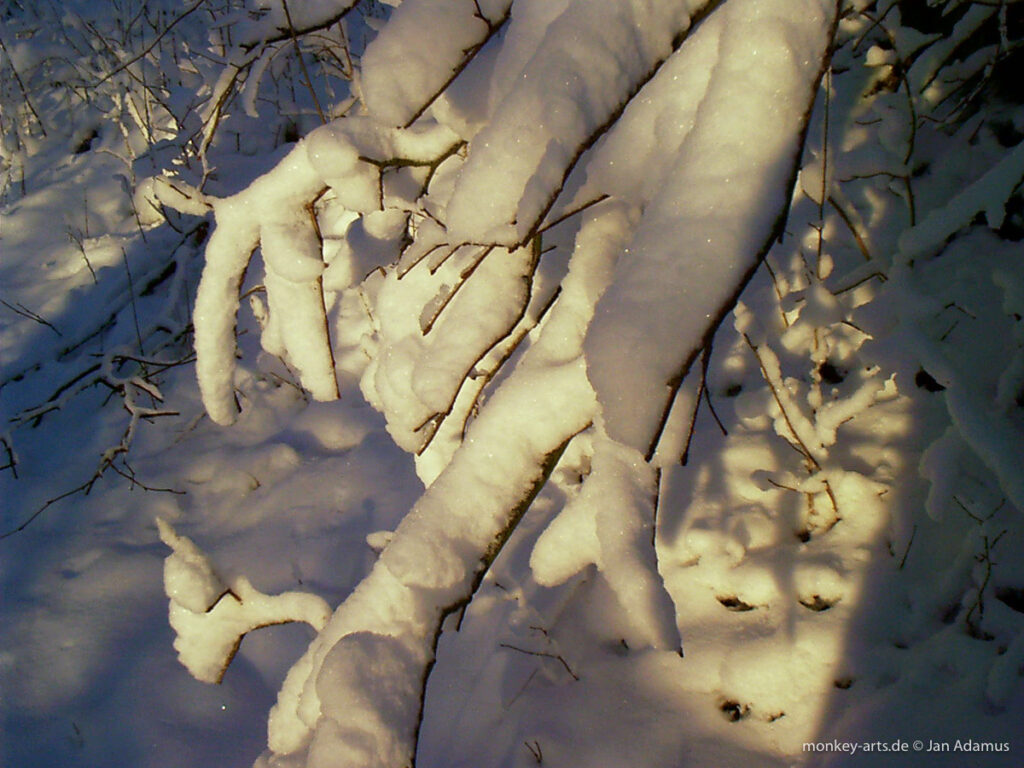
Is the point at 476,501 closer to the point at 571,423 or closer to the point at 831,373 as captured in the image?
the point at 571,423

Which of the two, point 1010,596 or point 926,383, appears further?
point 926,383

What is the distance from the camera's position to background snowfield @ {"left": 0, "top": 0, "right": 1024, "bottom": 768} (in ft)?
→ 1.67

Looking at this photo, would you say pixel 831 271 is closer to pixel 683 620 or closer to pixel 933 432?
pixel 933 432

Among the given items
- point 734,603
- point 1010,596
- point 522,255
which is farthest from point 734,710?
point 522,255

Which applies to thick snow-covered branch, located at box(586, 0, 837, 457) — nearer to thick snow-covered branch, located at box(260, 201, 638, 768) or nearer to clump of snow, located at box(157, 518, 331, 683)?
thick snow-covered branch, located at box(260, 201, 638, 768)

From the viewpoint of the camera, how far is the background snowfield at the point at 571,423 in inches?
20.0

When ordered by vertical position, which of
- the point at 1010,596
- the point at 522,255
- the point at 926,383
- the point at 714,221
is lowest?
the point at 1010,596

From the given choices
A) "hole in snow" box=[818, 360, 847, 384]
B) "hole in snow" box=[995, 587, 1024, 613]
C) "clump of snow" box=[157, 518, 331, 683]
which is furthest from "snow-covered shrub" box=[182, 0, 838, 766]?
"hole in snow" box=[818, 360, 847, 384]

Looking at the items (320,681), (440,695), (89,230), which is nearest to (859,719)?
(440,695)

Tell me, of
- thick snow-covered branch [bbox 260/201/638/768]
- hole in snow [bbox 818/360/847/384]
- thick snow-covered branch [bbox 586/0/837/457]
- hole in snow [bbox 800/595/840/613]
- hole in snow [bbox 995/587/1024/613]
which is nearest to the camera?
thick snow-covered branch [bbox 586/0/837/457]

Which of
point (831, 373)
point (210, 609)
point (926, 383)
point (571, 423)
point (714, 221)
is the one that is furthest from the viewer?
point (831, 373)

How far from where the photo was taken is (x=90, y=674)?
6.16ft

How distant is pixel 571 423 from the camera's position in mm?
689

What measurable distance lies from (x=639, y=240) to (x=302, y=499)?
84.4 inches
